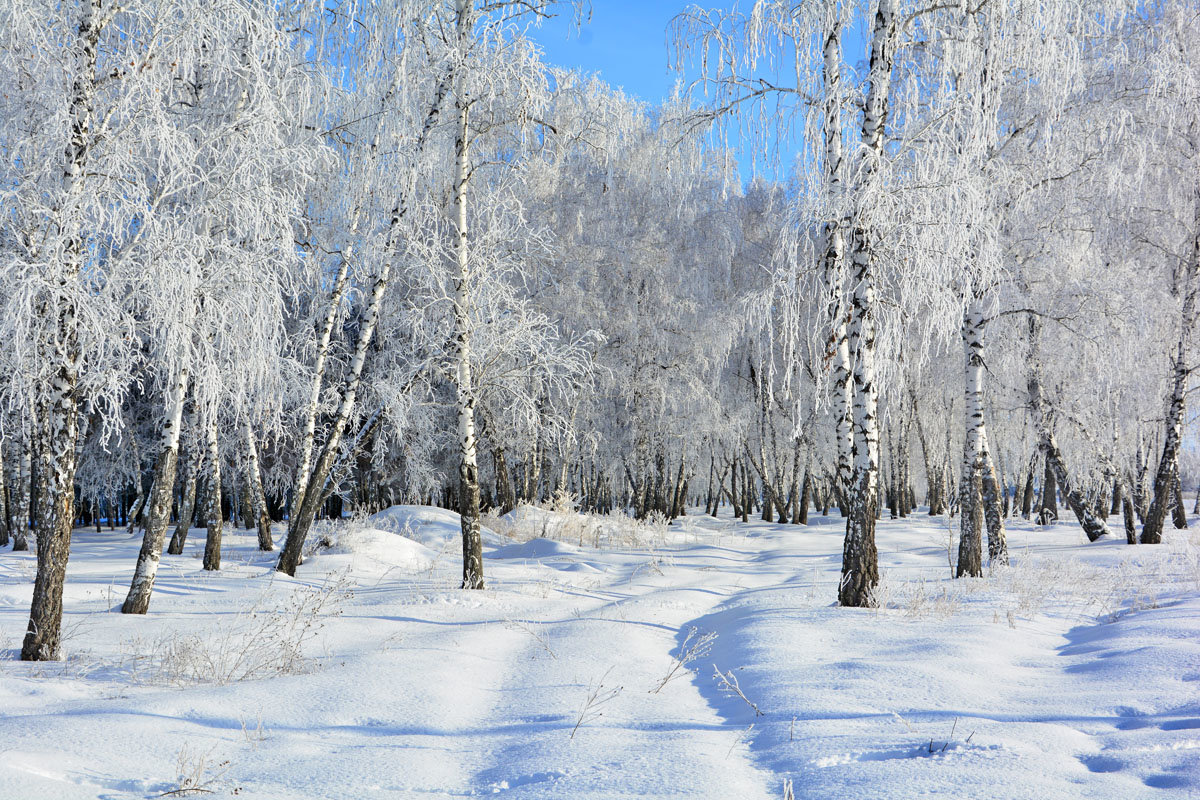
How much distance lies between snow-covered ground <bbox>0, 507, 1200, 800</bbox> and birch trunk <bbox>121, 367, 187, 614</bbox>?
0.31m

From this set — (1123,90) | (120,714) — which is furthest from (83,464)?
(1123,90)

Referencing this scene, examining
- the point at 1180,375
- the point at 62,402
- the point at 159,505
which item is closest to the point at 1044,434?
the point at 1180,375

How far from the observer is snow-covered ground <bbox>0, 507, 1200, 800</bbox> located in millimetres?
3143

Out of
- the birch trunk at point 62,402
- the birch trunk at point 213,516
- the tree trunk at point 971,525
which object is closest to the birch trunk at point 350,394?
the birch trunk at point 213,516

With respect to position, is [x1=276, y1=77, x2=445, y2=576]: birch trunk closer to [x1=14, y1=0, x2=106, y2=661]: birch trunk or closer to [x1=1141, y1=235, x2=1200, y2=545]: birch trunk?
[x1=14, y1=0, x2=106, y2=661]: birch trunk

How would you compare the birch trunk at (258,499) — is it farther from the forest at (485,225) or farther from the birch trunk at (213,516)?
the birch trunk at (213,516)

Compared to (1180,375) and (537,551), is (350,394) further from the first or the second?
(1180,375)

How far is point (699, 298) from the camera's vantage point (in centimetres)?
2192

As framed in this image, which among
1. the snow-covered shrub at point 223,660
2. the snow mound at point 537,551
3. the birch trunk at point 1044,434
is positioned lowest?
the snow mound at point 537,551

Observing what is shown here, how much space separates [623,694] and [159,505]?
576 centimetres

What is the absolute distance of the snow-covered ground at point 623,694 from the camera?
3.14 meters

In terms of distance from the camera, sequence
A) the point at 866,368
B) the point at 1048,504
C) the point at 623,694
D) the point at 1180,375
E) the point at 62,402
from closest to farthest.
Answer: the point at 623,694, the point at 62,402, the point at 866,368, the point at 1180,375, the point at 1048,504

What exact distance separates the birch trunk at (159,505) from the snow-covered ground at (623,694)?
0.31 meters

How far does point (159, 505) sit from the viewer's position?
7.85 meters
